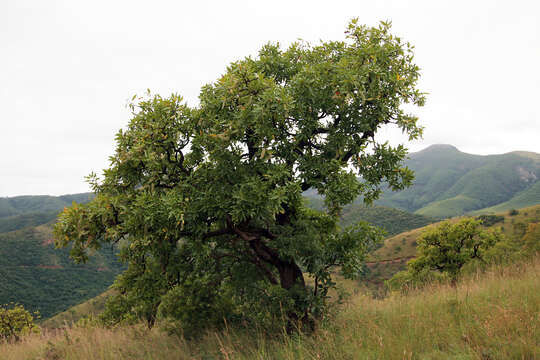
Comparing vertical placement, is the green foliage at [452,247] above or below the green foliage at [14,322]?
above

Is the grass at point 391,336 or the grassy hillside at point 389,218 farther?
the grassy hillside at point 389,218

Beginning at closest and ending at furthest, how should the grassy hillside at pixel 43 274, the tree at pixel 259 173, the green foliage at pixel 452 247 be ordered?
1. the tree at pixel 259 173
2. the green foliage at pixel 452 247
3. the grassy hillside at pixel 43 274

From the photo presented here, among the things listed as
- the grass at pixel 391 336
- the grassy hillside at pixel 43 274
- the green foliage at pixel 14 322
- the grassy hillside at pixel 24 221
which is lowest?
the grassy hillside at pixel 43 274

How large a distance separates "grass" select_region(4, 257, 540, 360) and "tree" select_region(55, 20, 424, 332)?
0.96 meters

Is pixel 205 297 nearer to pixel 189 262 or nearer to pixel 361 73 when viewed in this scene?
pixel 189 262

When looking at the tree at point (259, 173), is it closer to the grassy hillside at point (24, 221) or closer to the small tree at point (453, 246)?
the small tree at point (453, 246)

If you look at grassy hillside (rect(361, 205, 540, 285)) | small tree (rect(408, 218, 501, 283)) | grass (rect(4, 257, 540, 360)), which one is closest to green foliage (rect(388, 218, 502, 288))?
small tree (rect(408, 218, 501, 283))

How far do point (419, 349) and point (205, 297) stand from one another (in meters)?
5.48

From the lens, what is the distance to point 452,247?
2775cm

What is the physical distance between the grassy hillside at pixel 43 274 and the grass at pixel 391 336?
319ft

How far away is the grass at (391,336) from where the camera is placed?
4.47 metres

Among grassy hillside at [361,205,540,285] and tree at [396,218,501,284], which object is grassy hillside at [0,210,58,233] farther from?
tree at [396,218,501,284]

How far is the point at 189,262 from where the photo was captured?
7.89m

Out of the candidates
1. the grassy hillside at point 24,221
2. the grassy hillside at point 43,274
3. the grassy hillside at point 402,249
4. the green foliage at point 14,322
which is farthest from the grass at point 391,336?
the grassy hillside at point 24,221
